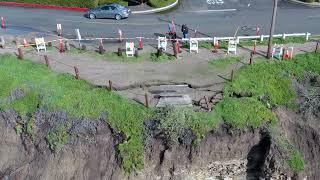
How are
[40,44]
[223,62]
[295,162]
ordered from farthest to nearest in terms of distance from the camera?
[40,44] < [223,62] < [295,162]

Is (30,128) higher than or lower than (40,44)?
lower

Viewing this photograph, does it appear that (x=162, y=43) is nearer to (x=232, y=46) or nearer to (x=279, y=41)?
(x=232, y=46)

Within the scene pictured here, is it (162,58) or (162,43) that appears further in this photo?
(162,43)

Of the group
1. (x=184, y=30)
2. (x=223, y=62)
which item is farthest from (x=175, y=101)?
(x=184, y=30)

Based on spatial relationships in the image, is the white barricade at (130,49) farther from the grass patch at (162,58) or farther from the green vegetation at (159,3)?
the green vegetation at (159,3)

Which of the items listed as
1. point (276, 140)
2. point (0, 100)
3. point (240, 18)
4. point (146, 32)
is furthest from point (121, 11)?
point (276, 140)

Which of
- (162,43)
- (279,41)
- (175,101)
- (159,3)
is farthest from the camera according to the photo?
(159,3)

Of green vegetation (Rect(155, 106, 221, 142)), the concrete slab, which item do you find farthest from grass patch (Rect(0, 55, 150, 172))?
green vegetation (Rect(155, 106, 221, 142))
